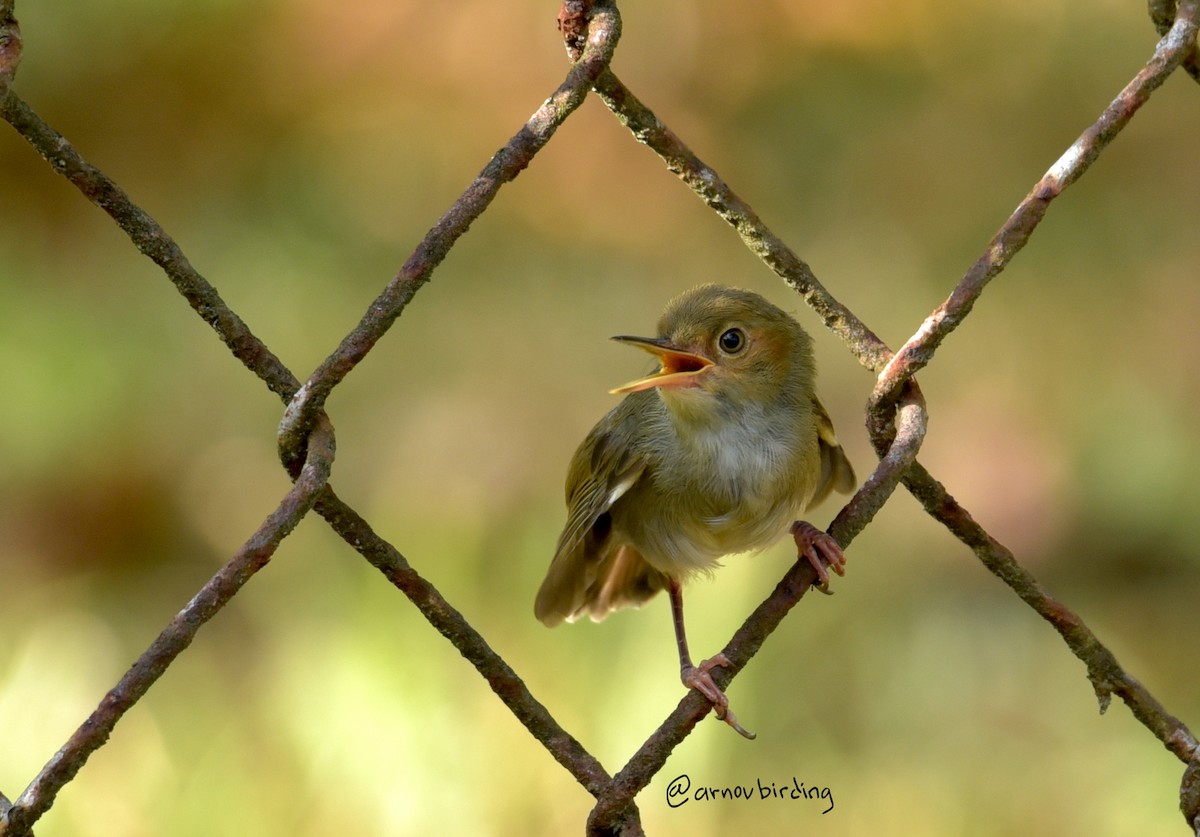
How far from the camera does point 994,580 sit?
4.87 m

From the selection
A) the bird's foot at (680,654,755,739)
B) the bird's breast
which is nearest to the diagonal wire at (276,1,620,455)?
the bird's foot at (680,654,755,739)

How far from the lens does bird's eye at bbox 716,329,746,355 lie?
8.54 feet

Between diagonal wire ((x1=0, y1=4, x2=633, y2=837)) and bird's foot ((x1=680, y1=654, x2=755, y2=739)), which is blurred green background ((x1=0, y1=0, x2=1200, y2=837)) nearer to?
bird's foot ((x1=680, y1=654, x2=755, y2=739))

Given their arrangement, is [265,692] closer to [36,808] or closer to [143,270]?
[143,270]

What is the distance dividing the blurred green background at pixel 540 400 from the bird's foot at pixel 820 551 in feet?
4.05

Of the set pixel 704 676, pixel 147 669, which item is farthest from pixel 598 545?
pixel 147 669

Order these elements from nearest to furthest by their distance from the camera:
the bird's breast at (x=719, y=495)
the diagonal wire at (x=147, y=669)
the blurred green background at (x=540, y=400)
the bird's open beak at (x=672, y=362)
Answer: the diagonal wire at (x=147, y=669), the bird's open beak at (x=672, y=362), the bird's breast at (x=719, y=495), the blurred green background at (x=540, y=400)

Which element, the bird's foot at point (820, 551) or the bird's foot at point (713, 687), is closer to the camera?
the bird's foot at point (713, 687)

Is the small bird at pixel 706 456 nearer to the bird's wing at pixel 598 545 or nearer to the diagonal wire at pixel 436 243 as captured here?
the bird's wing at pixel 598 545

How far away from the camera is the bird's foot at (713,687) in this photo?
1.66 m

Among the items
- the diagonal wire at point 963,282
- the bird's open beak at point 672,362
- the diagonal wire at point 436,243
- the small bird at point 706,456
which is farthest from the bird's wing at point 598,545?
the diagonal wire at point 436,243

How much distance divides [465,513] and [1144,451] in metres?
2.45

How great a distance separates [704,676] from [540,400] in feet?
9.64

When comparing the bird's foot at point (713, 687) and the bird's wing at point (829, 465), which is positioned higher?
the bird's wing at point (829, 465)
